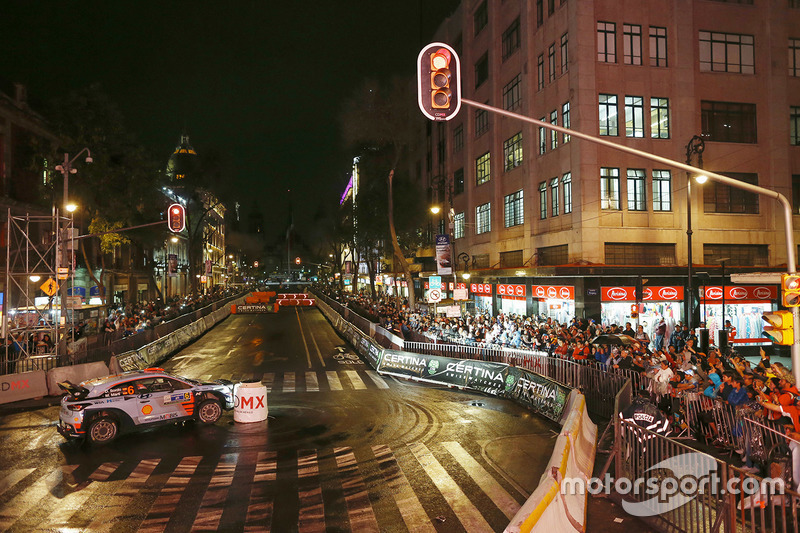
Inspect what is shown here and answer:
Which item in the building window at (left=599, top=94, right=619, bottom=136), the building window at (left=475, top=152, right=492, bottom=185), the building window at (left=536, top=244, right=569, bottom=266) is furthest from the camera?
the building window at (left=475, top=152, right=492, bottom=185)

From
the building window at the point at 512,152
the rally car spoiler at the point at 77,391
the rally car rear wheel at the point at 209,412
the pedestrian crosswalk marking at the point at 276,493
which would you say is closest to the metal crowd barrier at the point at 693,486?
the pedestrian crosswalk marking at the point at 276,493

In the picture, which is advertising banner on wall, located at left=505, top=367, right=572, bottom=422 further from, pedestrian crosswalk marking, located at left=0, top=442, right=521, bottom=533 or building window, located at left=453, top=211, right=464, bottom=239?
building window, located at left=453, top=211, right=464, bottom=239

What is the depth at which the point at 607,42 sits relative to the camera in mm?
28594

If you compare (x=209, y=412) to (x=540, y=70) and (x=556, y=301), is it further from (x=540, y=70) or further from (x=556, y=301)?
(x=540, y=70)

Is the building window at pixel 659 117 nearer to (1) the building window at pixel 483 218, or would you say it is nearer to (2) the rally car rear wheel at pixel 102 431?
→ (1) the building window at pixel 483 218

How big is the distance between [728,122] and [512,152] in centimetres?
1284

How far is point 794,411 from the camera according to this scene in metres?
9.27

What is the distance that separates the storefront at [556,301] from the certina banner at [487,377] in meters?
10.2

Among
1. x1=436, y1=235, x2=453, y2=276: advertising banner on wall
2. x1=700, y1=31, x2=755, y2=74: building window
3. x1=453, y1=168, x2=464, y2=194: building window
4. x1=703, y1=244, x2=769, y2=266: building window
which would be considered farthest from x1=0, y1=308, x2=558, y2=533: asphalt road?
x1=453, y1=168, x2=464, y2=194: building window

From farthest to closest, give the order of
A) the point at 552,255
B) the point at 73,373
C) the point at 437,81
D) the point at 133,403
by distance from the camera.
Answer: the point at 552,255, the point at 73,373, the point at 133,403, the point at 437,81

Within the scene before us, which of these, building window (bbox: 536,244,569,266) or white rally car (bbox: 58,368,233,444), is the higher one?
building window (bbox: 536,244,569,266)

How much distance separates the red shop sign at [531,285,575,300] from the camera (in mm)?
28641

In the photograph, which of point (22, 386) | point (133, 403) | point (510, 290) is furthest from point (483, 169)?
point (133, 403)

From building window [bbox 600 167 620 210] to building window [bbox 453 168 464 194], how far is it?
21354 millimetres
